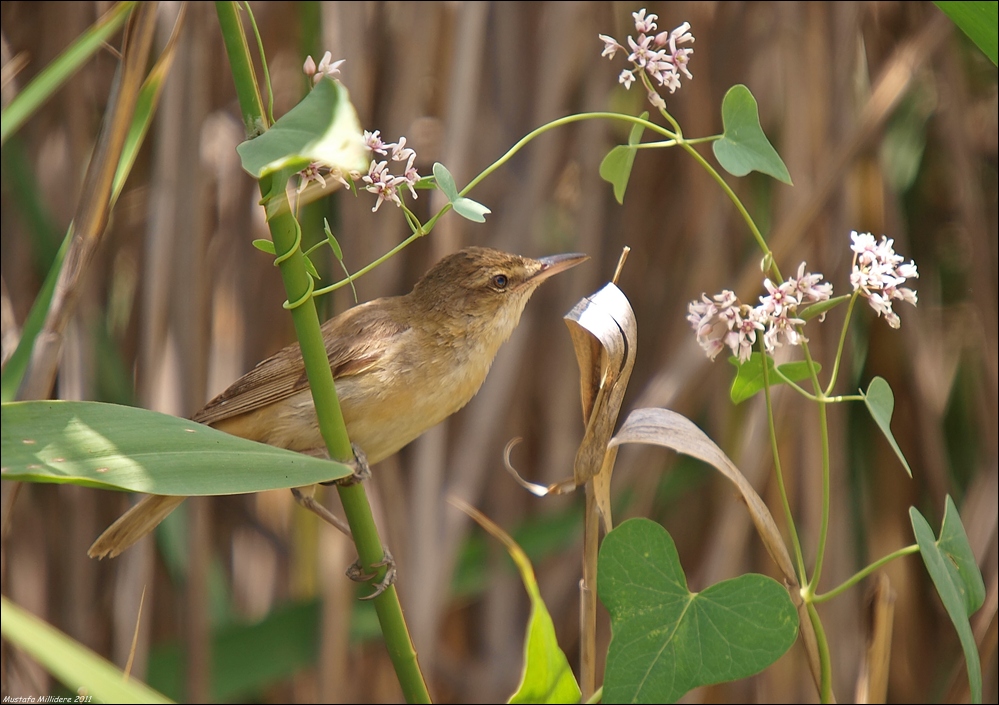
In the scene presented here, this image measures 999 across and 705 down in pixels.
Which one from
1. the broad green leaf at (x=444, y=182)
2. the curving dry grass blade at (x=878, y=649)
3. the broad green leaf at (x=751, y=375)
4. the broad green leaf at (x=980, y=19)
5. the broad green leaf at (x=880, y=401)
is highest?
the broad green leaf at (x=980, y=19)

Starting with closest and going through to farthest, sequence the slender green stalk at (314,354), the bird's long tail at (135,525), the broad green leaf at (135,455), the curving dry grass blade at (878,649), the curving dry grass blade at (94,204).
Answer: the broad green leaf at (135,455)
the slender green stalk at (314,354)
the curving dry grass blade at (94,204)
the curving dry grass blade at (878,649)
the bird's long tail at (135,525)

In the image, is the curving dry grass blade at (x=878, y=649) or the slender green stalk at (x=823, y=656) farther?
the curving dry grass blade at (x=878, y=649)

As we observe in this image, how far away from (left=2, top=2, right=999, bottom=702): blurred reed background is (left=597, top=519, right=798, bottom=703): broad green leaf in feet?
5.72

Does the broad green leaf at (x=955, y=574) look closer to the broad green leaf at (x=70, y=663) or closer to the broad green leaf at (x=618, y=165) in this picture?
the broad green leaf at (x=618, y=165)

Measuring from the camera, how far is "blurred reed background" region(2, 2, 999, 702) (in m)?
2.71

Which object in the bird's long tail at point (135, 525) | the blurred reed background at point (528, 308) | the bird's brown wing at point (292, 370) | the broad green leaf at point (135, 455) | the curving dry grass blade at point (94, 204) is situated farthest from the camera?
the blurred reed background at point (528, 308)

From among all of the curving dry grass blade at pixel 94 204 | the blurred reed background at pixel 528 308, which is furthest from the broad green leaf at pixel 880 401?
the blurred reed background at pixel 528 308

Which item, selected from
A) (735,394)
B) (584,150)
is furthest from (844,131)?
(735,394)

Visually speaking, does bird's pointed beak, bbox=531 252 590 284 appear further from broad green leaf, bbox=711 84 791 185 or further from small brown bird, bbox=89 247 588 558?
broad green leaf, bbox=711 84 791 185

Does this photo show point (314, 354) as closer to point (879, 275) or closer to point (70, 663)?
point (70, 663)

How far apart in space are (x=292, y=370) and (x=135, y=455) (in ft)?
4.07

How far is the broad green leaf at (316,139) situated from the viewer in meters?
0.72

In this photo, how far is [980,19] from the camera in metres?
1.15

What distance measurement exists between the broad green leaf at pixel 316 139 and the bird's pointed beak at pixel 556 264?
1327mm
